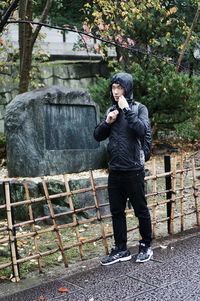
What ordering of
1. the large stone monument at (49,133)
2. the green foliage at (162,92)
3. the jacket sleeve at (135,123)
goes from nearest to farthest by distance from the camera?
the jacket sleeve at (135,123), the large stone monument at (49,133), the green foliage at (162,92)

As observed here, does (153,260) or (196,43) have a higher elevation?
(196,43)

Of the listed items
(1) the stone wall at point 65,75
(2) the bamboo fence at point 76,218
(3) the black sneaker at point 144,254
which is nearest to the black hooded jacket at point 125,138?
(2) the bamboo fence at point 76,218

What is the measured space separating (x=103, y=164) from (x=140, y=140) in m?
3.72

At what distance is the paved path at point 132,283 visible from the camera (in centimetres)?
327

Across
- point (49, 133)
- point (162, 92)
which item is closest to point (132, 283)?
point (49, 133)

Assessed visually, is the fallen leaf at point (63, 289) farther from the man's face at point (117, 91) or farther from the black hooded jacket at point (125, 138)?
the man's face at point (117, 91)

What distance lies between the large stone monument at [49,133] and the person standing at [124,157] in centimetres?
302

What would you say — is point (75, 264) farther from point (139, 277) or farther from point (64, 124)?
point (64, 124)

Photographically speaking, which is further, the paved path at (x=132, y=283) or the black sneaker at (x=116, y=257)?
the black sneaker at (x=116, y=257)

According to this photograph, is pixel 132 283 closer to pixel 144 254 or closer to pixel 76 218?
pixel 144 254

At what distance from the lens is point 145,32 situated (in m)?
10.7

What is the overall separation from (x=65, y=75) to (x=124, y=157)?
11268 mm

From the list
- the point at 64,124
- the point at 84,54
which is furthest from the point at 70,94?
the point at 84,54

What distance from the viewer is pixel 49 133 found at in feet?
22.8
